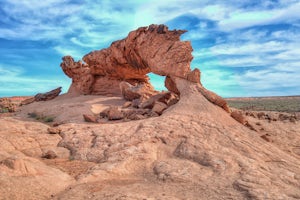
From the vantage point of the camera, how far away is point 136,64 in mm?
15508

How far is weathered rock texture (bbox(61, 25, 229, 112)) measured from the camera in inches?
451

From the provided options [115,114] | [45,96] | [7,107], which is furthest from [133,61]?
[7,107]

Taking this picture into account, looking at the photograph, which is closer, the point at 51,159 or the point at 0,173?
the point at 0,173

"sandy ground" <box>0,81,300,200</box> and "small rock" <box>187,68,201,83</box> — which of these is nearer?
"sandy ground" <box>0,81,300,200</box>

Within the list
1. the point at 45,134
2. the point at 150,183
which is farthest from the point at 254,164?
the point at 45,134

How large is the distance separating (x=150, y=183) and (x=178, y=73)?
6.80 metres

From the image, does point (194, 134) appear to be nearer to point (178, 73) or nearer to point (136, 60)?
point (178, 73)

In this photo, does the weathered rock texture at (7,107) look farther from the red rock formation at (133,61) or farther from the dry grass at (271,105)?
the dry grass at (271,105)

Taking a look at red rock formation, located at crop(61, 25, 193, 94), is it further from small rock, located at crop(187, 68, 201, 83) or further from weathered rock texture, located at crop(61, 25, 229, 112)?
small rock, located at crop(187, 68, 201, 83)

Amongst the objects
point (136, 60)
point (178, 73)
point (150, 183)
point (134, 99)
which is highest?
point (136, 60)

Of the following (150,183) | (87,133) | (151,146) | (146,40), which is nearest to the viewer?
(150,183)

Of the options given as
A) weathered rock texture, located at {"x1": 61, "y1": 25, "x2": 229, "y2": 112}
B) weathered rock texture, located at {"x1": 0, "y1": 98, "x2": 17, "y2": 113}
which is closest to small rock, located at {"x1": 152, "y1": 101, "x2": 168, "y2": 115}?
weathered rock texture, located at {"x1": 61, "y1": 25, "x2": 229, "y2": 112}

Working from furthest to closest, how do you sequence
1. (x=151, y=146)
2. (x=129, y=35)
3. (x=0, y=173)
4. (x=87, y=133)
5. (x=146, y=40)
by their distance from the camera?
(x=129, y=35), (x=146, y=40), (x=87, y=133), (x=151, y=146), (x=0, y=173)

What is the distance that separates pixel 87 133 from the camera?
793 cm
